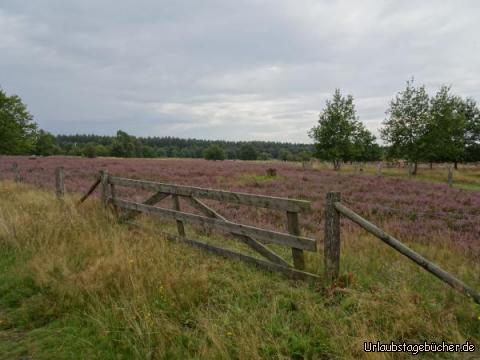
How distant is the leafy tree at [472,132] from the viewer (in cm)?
4341

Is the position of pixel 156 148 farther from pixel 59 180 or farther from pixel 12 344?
pixel 12 344

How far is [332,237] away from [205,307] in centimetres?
200

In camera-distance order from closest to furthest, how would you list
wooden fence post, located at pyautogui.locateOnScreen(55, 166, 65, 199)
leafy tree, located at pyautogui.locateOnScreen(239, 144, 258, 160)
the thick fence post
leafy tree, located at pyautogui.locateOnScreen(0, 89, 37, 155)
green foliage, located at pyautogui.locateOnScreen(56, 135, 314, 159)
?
the thick fence post → wooden fence post, located at pyautogui.locateOnScreen(55, 166, 65, 199) → leafy tree, located at pyautogui.locateOnScreen(0, 89, 37, 155) → green foliage, located at pyautogui.locateOnScreen(56, 135, 314, 159) → leafy tree, located at pyautogui.locateOnScreen(239, 144, 258, 160)

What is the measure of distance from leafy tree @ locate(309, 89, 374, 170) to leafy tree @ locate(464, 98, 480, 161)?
1943cm

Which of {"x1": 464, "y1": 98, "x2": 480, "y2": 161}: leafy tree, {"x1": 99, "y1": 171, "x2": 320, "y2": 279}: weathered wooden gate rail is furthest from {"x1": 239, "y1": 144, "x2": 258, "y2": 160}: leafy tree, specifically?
{"x1": 99, "y1": 171, "x2": 320, "y2": 279}: weathered wooden gate rail

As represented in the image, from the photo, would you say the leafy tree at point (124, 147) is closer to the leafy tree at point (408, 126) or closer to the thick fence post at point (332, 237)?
the leafy tree at point (408, 126)

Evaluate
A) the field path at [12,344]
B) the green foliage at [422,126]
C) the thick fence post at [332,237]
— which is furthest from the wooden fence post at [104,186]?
the green foliage at [422,126]

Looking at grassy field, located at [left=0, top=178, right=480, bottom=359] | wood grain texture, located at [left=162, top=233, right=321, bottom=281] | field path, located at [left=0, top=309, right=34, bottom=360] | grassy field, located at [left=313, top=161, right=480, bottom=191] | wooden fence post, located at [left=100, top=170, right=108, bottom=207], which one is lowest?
field path, located at [left=0, top=309, right=34, bottom=360]

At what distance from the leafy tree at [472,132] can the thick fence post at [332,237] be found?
160 feet

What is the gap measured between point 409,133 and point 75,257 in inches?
1232

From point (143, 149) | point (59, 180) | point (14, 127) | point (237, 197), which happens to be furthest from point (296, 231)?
point (143, 149)

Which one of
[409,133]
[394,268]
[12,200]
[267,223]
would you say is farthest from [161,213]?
[409,133]

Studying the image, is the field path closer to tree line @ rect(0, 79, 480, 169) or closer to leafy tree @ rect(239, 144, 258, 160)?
tree line @ rect(0, 79, 480, 169)

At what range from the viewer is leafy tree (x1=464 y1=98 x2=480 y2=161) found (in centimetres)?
4341
